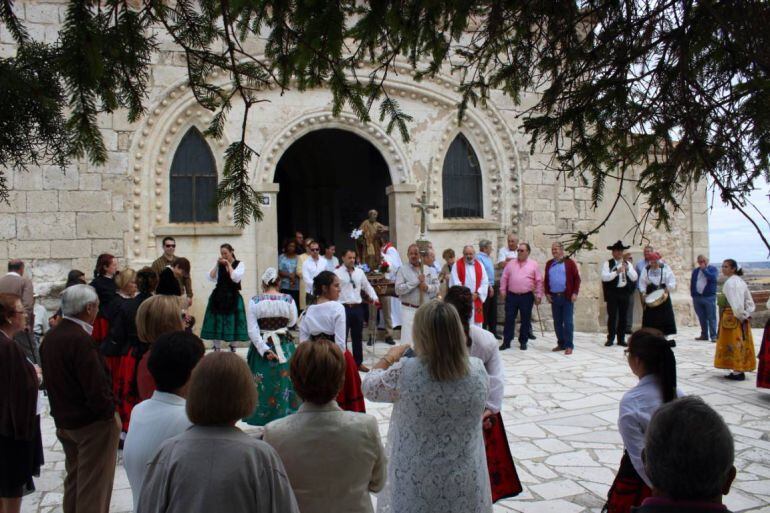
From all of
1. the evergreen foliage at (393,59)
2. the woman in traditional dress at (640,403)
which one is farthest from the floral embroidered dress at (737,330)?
the woman in traditional dress at (640,403)

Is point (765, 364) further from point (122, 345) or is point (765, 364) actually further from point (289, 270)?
point (289, 270)

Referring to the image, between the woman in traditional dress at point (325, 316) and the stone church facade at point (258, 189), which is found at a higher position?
the stone church facade at point (258, 189)

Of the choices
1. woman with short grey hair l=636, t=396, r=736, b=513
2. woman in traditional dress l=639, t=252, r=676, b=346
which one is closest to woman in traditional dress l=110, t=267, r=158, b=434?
woman with short grey hair l=636, t=396, r=736, b=513

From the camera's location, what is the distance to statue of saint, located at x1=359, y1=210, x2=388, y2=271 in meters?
10.4

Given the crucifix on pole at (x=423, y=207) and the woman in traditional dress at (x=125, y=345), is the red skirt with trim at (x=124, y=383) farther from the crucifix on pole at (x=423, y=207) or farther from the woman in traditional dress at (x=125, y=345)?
the crucifix on pole at (x=423, y=207)

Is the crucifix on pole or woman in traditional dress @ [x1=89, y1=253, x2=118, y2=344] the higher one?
the crucifix on pole

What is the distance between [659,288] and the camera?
29.8ft

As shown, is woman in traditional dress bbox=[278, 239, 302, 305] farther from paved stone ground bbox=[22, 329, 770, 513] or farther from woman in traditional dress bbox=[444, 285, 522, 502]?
woman in traditional dress bbox=[444, 285, 522, 502]

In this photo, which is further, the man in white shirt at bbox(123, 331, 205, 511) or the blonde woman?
the blonde woman

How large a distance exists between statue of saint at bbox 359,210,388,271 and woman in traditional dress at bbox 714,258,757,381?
523cm

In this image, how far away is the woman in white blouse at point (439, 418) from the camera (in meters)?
2.55

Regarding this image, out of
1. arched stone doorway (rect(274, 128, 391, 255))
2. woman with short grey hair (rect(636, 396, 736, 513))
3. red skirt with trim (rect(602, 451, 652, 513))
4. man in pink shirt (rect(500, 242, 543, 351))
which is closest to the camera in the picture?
woman with short grey hair (rect(636, 396, 736, 513))

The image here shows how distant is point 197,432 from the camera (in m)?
1.89

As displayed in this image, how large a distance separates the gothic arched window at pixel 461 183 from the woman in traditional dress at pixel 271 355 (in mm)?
6487
